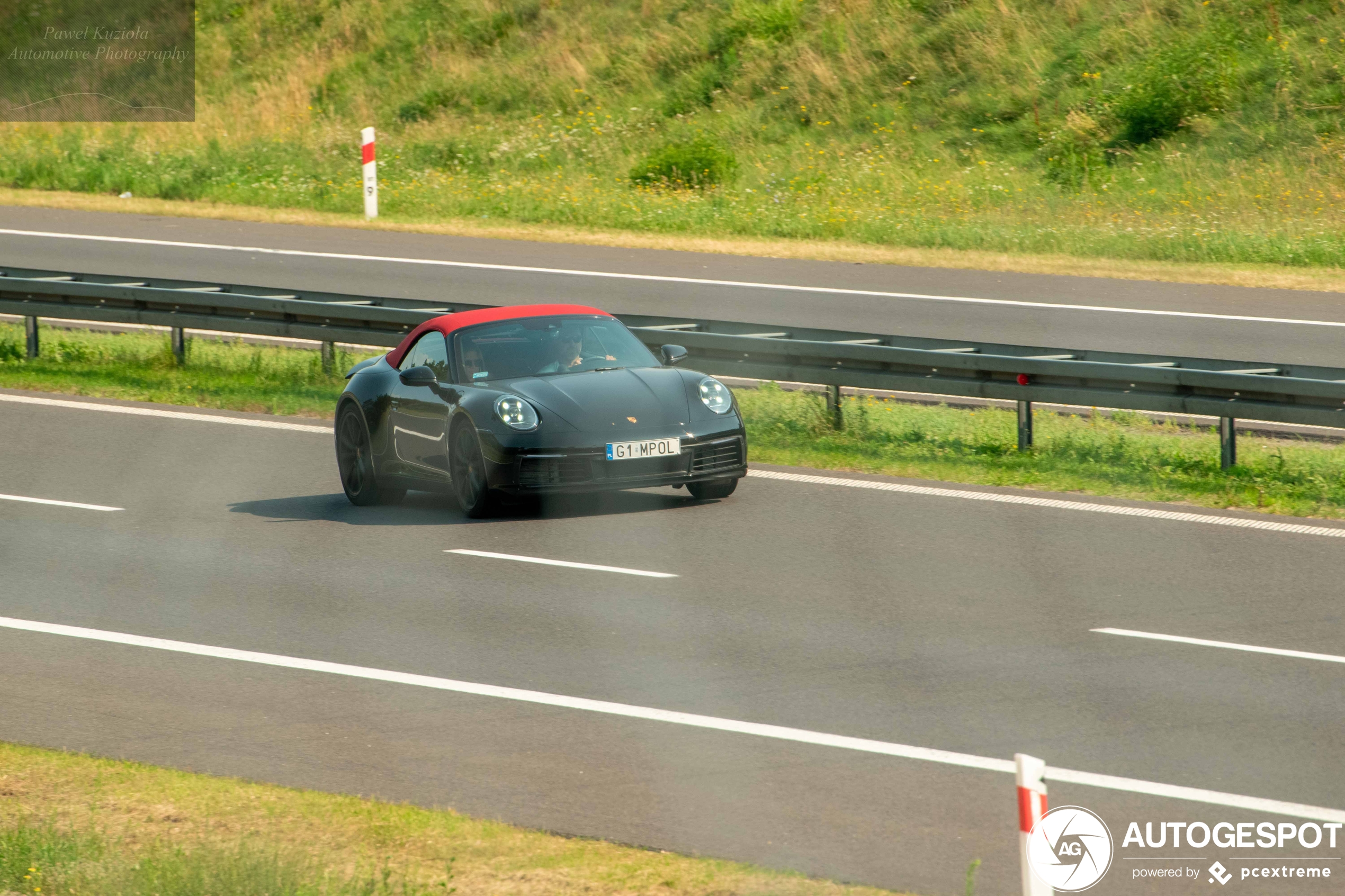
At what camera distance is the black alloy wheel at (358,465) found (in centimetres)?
1309

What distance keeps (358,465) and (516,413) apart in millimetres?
1807

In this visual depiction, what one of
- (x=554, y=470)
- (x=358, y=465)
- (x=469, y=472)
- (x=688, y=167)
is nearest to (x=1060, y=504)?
(x=554, y=470)

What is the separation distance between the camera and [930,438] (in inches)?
578

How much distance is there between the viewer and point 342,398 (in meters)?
13.6

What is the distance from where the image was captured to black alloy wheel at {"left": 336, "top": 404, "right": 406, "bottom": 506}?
1309cm

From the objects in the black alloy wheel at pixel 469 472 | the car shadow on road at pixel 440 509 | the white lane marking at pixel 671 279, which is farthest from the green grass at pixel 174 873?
the white lane marking at pixel 671 279

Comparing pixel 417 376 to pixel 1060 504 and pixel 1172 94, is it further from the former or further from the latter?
pixel 1172 94

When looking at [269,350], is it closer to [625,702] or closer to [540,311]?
[540,311]

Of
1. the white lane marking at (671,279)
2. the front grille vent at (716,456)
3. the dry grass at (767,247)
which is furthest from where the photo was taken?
the dry grass at (767,247)

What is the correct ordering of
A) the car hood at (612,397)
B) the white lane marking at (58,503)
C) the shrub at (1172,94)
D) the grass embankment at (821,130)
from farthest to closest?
the shrub at (1172,94)
the grass embankment at (821,130)
the white lane marking at (58,503)
the car hood at (612,397)

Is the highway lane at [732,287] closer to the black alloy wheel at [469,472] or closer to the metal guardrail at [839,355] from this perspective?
the metal guardrail at [839,355]

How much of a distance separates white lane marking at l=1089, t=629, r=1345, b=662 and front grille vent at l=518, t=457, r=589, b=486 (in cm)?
387

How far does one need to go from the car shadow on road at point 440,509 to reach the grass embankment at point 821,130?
13748 mm

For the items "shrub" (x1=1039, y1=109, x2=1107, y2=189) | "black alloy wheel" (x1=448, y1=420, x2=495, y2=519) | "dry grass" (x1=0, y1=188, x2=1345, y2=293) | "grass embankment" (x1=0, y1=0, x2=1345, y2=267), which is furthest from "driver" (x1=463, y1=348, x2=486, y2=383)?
"shrub" (x1=1039, y1=109, x2=1107, y2=189)
